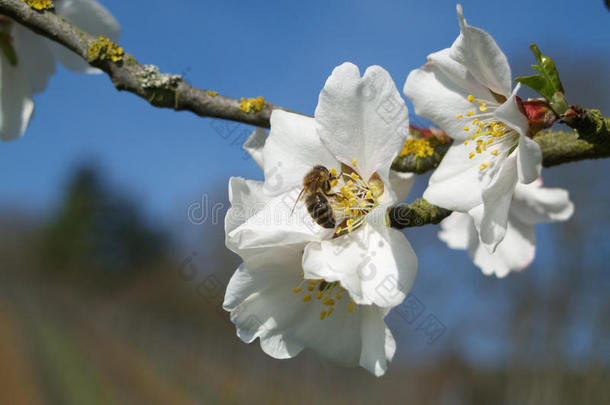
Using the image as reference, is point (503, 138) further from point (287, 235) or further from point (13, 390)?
point (13, 390)

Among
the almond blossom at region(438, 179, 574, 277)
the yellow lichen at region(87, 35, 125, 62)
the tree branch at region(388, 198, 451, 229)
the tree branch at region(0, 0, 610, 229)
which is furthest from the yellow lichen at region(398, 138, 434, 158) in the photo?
the yellow lichen at region(87, 35, 125, 62)

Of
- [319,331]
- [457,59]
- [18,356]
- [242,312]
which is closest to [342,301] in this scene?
[319,331]

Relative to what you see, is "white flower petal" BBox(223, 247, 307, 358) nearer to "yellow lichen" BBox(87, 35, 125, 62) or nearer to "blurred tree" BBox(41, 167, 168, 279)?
"yellow lichen" BBox(87, 35, 125, 62)

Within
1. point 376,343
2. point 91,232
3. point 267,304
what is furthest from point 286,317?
point 91,232

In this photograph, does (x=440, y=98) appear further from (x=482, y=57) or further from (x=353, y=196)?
(x=353, y=196)

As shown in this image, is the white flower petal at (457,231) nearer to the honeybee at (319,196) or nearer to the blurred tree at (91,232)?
the honeybee at (319,196)

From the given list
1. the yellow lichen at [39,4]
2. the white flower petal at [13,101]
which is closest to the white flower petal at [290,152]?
the yellow lichen at [39,4]
